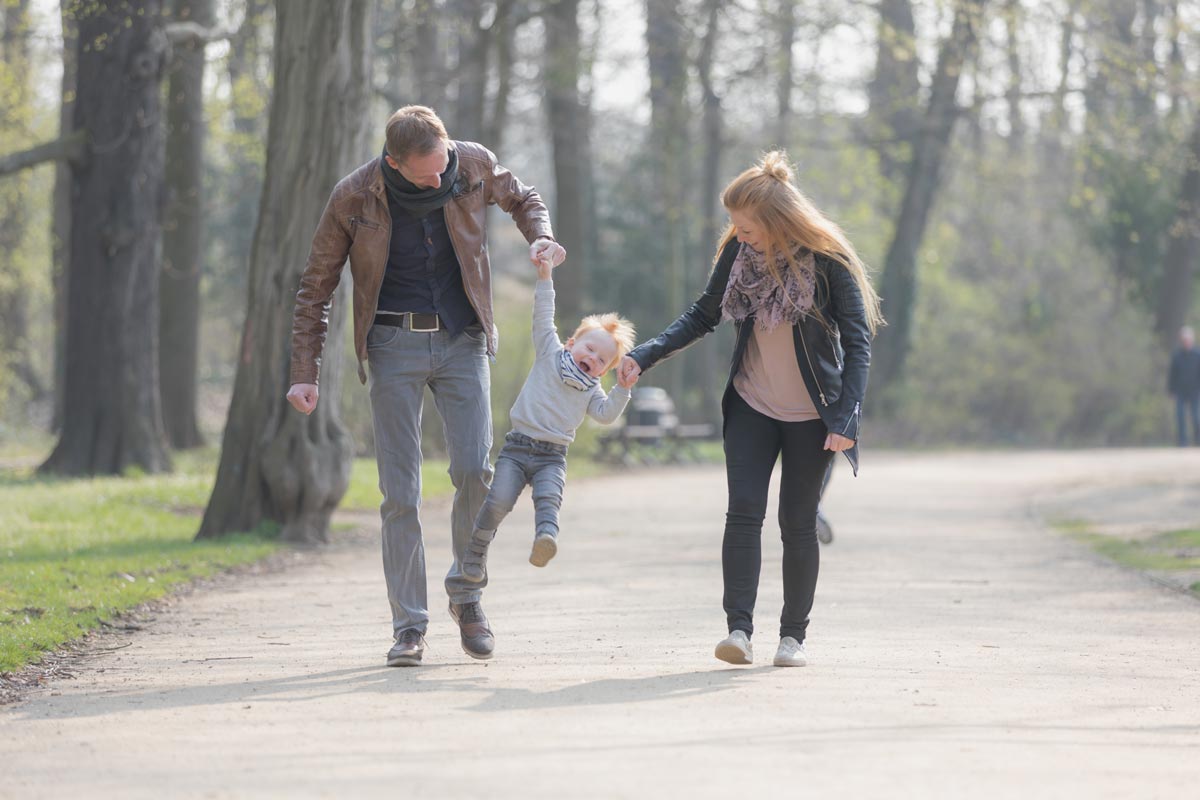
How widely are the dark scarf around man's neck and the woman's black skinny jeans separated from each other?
52.8 inches

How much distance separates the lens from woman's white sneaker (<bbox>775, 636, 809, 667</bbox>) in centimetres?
654

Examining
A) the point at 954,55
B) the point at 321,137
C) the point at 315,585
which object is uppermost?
the point at 954,55

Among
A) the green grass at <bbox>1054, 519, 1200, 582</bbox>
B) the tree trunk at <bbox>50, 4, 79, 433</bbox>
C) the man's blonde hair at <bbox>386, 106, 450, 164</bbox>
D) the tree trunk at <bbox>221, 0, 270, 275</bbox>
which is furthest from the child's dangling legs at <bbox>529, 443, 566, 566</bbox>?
the tree trunk at <bbox>50, 4, 79, 433</bbox>

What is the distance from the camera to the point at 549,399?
672 centimetres

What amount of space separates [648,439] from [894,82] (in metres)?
10.7

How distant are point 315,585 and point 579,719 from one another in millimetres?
5098

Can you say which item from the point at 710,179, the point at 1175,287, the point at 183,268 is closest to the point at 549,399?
the point at 183,268

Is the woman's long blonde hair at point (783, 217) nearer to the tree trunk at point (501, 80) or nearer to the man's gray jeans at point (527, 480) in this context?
the man's gray jeans at point (527, 480)

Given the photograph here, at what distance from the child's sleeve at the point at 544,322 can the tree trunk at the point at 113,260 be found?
12329 millimetres

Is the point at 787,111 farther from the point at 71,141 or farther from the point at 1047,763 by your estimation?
the point at 1047,763

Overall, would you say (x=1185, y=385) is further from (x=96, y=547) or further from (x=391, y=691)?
(x=391, y=691)

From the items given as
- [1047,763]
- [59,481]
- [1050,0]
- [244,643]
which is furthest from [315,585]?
[1050,0]

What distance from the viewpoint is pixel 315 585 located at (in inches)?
402

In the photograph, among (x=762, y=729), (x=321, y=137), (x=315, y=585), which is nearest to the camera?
(x=762, y=729)
